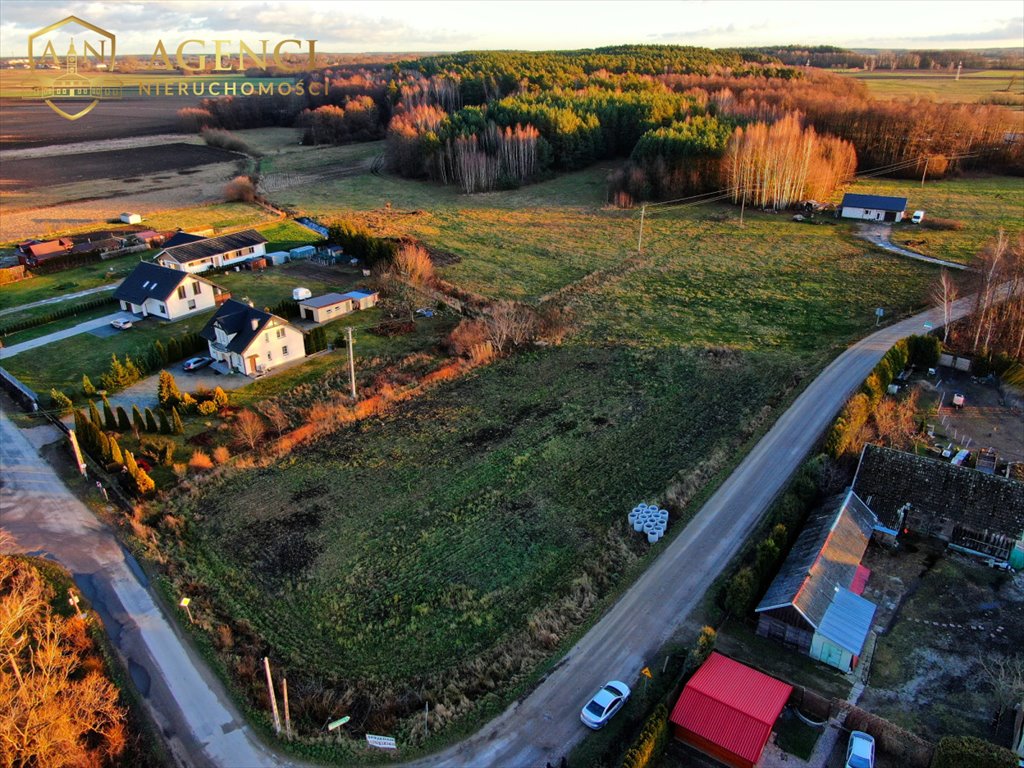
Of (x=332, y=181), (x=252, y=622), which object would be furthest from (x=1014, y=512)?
(x=332, y=181)

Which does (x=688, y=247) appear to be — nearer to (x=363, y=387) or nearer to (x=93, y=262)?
(x=363, y=387)

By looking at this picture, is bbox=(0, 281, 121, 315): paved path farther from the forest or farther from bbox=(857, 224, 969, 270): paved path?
bbox=(857, 224, 969, 270): paved path

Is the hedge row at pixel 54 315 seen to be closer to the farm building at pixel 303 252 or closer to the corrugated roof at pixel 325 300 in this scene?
the farm building at pixel 303 252

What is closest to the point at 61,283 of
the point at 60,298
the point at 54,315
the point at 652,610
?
the point at 60,298

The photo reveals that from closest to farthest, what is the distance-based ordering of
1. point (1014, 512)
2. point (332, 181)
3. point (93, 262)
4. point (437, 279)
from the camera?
point (1014, 512), point (437, 279), point (93, 262), point (332, 181)

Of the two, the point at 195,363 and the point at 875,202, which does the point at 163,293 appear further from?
the point at 875,202

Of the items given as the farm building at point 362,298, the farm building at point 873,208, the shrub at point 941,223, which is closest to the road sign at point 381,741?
the farm building at point 362,298
